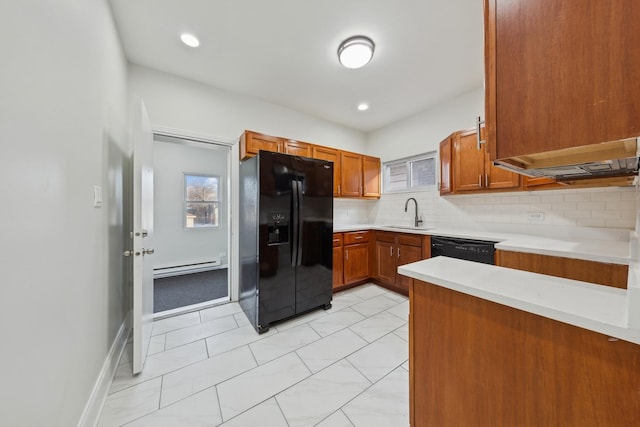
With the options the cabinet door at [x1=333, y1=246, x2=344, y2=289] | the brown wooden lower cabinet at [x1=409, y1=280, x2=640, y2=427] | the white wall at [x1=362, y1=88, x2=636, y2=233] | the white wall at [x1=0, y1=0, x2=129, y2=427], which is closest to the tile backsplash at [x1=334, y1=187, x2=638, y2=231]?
the white wall at [x1=362, y1=88, x2=636, y2=233]

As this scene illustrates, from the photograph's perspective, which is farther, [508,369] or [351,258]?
[351,258]

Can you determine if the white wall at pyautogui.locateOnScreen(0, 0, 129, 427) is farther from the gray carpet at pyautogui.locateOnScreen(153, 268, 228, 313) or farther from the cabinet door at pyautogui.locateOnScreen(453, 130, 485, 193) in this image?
the cabinet door at pyautogui.locateOnScreen(453, 130, 485, 193)

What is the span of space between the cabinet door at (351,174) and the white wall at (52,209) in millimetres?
2850

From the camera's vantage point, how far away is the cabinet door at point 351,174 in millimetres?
3727

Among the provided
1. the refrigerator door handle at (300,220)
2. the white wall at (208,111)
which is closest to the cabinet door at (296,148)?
the white wall at (208,111)

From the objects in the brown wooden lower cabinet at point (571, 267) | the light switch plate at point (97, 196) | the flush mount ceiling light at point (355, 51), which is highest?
the flush mount ceiling light at point (355, 51)

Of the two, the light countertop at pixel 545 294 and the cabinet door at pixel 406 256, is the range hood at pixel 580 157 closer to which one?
the light countertop at pixel 545 294

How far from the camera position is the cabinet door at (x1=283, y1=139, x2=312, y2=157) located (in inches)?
123

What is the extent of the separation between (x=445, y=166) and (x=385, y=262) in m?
1.58

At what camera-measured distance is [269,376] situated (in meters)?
1.68

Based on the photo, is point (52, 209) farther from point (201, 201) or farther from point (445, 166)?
point (201, 201)

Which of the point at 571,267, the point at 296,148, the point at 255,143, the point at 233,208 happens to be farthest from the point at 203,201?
the point at 571,267

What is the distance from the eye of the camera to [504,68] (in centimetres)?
74

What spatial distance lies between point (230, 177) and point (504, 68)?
2843 millimetres
